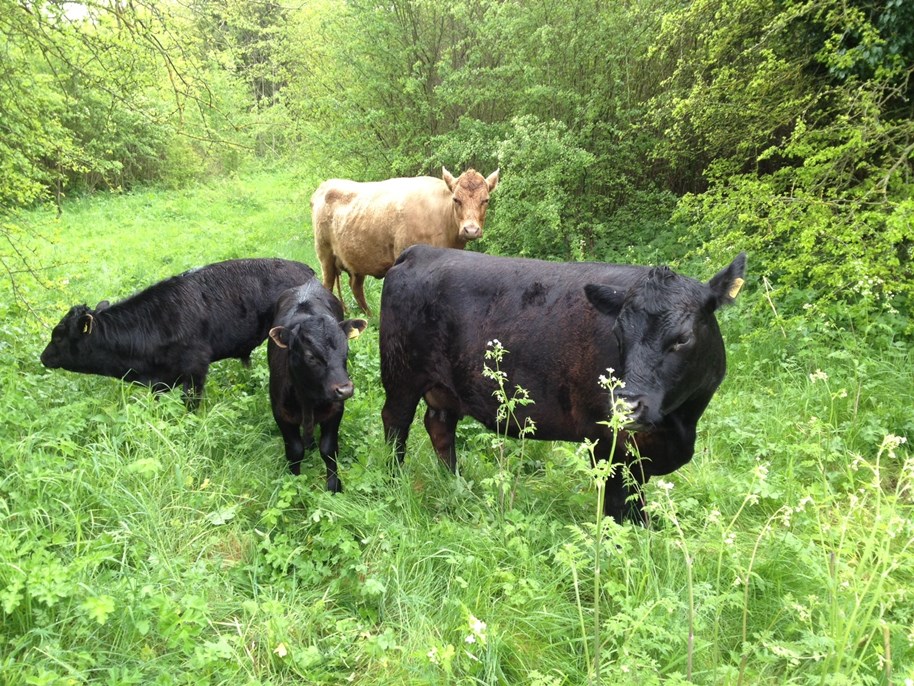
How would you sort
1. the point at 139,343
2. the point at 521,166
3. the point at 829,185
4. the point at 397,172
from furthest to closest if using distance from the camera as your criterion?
the point at 397,172 → the point at 521,166 → the point at 829,185 → the point at 139,343

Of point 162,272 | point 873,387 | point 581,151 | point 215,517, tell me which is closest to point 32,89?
point 162,272

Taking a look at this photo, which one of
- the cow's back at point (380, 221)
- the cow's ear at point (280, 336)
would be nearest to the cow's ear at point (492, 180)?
the cow's back at point (380, 221)

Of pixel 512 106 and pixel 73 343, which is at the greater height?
pixel 512 106

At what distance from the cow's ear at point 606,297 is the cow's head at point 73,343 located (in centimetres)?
438

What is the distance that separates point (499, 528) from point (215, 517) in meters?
1.61

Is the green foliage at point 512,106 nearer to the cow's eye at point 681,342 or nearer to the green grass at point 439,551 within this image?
the green grass at point 439,551

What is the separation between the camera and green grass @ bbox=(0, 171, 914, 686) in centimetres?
234

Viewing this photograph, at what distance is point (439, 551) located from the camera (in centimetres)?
322

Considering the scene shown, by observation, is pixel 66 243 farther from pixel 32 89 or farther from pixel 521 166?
pixel 521 166

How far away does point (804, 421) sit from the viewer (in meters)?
4.59

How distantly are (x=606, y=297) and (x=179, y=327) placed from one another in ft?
13.4

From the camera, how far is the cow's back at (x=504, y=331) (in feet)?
11.2

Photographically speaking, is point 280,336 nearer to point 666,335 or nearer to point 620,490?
point 620,490

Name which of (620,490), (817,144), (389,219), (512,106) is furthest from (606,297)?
(512,106)
